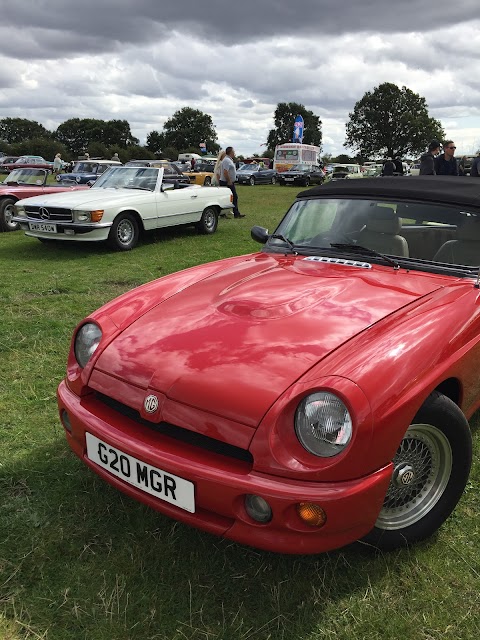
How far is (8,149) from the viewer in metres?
53.2

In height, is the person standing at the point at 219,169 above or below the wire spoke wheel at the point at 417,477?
above

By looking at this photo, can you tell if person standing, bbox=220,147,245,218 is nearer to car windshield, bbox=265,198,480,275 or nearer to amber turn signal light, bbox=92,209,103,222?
amber turn signal light, bbox=92,209,103,222

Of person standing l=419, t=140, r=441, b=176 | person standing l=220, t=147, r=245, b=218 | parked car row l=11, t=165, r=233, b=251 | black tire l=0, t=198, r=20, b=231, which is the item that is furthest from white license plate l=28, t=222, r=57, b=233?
person standing l=419, t=140, r=441, b=176

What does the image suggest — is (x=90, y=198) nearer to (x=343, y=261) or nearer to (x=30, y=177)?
(x=30, y=177)

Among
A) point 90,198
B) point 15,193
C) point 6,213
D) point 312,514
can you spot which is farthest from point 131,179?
point 312,514

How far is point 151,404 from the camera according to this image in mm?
1916

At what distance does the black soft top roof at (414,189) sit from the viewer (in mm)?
2811

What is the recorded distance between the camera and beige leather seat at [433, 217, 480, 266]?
271 cm

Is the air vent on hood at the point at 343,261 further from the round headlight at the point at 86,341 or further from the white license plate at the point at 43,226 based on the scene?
the white license plate at the point at 43,226

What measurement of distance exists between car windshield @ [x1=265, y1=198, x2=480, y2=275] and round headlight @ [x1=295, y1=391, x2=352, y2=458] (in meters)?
1.31

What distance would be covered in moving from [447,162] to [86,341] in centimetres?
917

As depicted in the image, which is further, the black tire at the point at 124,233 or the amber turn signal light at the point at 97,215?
the black tire at the point at 124,233

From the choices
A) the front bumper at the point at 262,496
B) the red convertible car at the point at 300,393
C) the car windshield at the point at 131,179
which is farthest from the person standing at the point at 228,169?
the front bumper at the point at 262,496

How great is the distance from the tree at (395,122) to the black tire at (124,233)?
210ft
